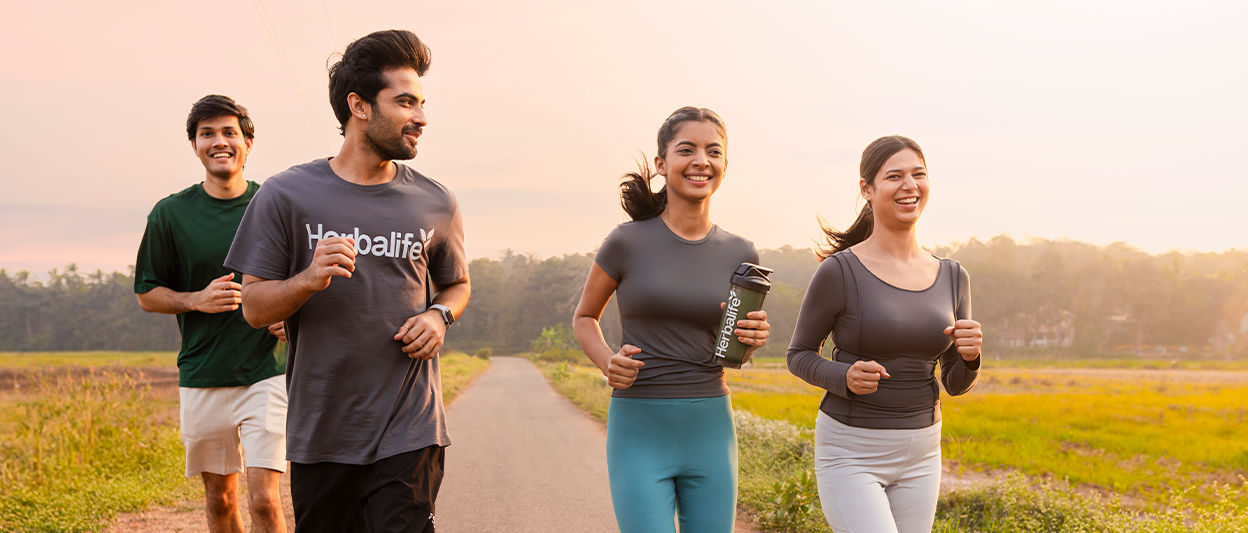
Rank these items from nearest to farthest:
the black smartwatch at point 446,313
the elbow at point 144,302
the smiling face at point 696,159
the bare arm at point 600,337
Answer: the black smartwatch at point 446,313 → the bare arm at point 600,337 → the smiling face at point 696,159 → the elbow at point 144,302

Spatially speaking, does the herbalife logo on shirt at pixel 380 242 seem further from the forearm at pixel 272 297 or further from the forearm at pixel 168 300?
the forearm at pixel 168 300

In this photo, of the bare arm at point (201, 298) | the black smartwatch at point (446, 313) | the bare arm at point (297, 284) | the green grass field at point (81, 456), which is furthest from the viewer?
the green grass field at point (81, 456)

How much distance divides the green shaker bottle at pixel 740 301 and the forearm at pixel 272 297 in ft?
4.77

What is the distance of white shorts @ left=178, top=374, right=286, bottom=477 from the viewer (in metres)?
4.27

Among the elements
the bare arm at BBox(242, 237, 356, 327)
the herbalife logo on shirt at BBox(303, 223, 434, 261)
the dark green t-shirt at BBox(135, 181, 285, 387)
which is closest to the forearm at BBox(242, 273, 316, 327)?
the bare arm at BBox(242, 237, 356, 327)

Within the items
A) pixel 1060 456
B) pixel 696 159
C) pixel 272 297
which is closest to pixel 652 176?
pixel 696 159

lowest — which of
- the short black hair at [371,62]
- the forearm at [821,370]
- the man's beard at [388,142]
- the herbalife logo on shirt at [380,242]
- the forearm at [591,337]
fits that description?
the forearm at [821,370]

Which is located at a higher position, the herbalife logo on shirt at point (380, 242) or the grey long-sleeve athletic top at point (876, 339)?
the herbalife logo on shirt at point (380, 242)

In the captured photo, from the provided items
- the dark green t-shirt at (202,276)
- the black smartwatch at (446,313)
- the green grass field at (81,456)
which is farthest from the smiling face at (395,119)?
the green grass field at (81,456)

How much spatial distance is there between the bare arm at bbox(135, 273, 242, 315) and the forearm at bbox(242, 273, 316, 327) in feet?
4.49

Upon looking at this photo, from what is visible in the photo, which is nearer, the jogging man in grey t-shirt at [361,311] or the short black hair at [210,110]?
the jogging man in grey t-shirt at [361,311]

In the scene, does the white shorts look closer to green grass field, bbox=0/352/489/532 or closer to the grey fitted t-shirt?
the grey fitted t-shirt

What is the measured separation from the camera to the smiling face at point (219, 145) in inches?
176

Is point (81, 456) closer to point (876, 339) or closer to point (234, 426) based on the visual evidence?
point (234, 426)
